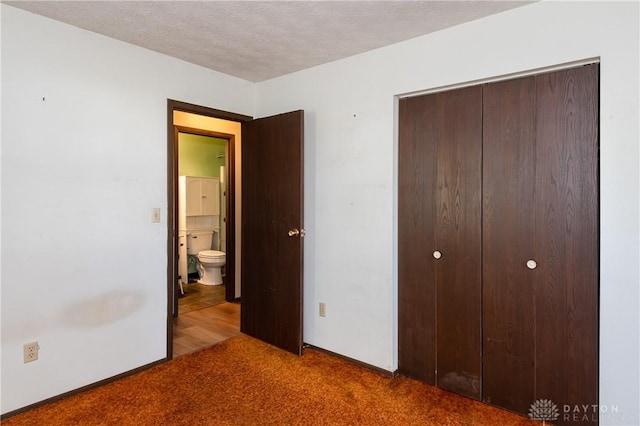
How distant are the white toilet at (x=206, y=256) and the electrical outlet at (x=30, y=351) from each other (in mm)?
2951

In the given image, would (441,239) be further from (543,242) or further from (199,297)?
(199,297)

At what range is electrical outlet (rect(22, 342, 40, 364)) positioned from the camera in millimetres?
2152

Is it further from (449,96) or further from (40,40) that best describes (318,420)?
(40,40)

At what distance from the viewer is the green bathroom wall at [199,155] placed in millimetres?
5395

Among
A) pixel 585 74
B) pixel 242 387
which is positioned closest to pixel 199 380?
pixel 242 387

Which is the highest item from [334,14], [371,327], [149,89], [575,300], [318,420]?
[334,14]

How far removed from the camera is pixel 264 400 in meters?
2.29

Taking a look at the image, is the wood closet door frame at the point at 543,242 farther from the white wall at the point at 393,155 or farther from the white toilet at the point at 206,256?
the white toilet at the point at 206,256

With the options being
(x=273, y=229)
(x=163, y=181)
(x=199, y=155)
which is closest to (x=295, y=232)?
(x=273, y=229)

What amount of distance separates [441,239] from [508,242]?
15.6 inches

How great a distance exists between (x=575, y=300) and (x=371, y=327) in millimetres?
1286

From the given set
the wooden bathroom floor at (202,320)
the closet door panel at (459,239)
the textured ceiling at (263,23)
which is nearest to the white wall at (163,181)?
the textured ceiling at (263,23)

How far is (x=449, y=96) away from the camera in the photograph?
2355 mm

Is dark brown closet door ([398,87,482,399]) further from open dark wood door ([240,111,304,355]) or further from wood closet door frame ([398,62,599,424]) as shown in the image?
open dark wood door ([240,111,304,355])
